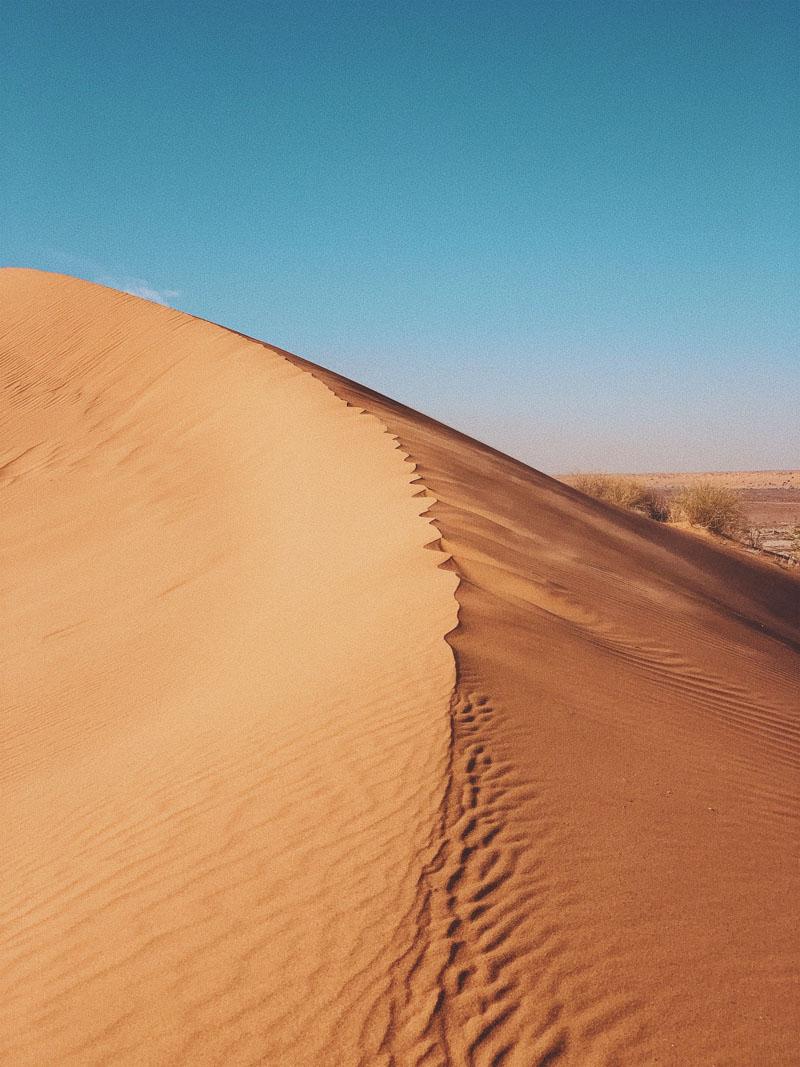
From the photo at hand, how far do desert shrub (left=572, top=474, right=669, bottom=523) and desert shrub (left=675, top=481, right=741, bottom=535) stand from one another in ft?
4.51

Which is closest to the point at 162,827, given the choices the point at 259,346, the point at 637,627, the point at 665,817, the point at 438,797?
the point at 438,797

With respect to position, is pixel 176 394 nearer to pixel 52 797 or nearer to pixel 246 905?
pixel 52 797

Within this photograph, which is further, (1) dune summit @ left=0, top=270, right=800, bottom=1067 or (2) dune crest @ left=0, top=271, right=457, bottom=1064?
(2) dune crest @ left=0, top=271, right=457, bottom=1064

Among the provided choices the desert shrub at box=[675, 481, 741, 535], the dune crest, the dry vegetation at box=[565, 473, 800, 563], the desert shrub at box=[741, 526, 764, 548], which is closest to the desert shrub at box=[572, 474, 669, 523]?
the dry vegetation at box=[565, 473, 800, 563]

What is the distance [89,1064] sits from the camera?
8.11 feet

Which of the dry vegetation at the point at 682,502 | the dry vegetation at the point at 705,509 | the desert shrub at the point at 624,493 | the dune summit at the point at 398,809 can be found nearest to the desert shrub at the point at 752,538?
the dry vegetation at the point at 705,509

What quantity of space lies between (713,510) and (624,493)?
123 inches

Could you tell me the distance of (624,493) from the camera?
1025 inches

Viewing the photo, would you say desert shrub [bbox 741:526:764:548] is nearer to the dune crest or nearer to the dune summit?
the dune crest

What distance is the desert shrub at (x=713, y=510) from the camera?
23.5 metres

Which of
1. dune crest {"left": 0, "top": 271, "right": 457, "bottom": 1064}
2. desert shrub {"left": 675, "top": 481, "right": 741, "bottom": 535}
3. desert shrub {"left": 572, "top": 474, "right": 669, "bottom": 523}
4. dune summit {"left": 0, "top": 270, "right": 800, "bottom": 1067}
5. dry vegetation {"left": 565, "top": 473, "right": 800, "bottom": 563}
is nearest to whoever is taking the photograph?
dune summit {"left": 0, "top": 270, "right": 800, "bottom": 1067}

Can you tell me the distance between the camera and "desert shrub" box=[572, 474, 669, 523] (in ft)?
84.6

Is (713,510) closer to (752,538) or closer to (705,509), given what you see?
(705,509)

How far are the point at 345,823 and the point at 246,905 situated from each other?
539 mm
